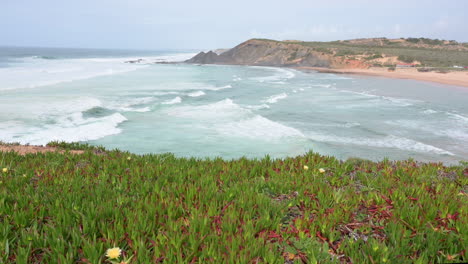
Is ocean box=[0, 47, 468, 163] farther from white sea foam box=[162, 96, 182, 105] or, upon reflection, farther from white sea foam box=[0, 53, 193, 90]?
white sea foam box=[0, 53, 193, 90]

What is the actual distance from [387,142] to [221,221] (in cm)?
1547

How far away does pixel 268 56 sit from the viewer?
323 ft

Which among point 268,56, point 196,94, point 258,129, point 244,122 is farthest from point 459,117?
point 268,56

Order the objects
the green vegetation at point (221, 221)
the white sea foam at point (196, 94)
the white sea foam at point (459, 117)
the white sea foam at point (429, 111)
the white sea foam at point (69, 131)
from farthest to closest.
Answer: the white sea foam at point (196, 94), the white sea foam at point (429, 111), the white sea foam at point (459, 117), the white sea foam at point (69, 131), the green vegetation at point (221, 221)

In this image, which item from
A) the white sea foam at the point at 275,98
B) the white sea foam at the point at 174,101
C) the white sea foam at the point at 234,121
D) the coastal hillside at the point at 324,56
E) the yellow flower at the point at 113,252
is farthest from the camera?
the coastal hillside at the point at 324,56

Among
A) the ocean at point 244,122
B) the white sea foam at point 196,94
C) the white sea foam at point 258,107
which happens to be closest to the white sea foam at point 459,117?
the ocean at point 244,122

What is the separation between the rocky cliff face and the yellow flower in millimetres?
86770

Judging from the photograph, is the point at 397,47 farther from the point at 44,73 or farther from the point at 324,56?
the point at 44,73

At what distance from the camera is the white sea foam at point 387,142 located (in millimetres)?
15391

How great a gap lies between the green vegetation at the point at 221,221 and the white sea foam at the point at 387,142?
11.9 metres

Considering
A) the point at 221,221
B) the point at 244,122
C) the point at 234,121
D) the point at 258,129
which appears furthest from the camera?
the point at 234,121

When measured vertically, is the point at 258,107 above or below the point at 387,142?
above

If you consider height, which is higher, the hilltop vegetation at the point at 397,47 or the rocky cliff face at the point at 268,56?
the hilltop vegetation at the point at 397,47

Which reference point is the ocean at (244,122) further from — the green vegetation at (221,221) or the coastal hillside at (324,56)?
the coastal hillside at (324,56)
